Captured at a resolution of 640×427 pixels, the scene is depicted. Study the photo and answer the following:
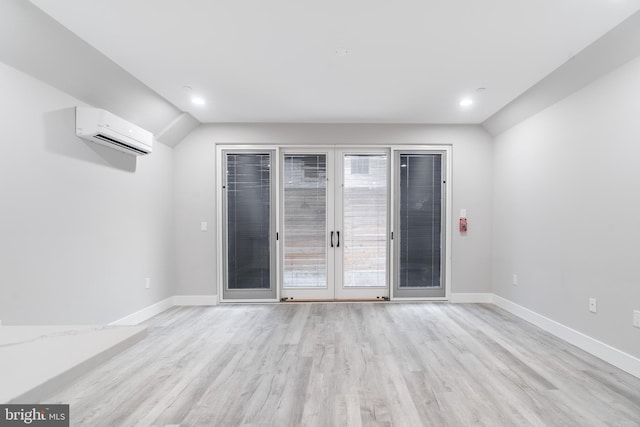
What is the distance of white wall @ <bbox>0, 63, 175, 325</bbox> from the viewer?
7.30ft

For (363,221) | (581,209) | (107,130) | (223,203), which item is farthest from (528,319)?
(107,130)

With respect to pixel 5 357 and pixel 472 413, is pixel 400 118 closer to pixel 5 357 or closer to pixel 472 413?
pixel 472 413

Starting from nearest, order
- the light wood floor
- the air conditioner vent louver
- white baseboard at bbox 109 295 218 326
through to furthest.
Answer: the light wood floor < the air conditioner vent louver < white baseboard at bbox 109 295 218 326

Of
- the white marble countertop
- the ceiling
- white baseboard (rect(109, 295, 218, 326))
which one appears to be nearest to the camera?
the white marble countertop

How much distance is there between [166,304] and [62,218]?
206 centimetres

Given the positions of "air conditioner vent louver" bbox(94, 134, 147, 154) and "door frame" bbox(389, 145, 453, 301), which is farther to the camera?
"door frame" bbox(389, 145, 453, 301)

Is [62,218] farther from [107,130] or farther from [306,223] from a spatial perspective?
[306,223]

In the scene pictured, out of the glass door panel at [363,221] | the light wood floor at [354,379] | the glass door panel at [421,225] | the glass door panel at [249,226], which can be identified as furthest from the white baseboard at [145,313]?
the glass door panel at [421,225]

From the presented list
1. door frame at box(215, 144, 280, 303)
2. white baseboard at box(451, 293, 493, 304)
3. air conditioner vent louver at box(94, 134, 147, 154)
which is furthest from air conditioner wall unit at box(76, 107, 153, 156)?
white baseboard at box(451, 293, 493, 304)

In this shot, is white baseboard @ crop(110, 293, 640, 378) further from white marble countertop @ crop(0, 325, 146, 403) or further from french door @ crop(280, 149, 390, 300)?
white marble countertop @ crop(0, 325, 146, 403)

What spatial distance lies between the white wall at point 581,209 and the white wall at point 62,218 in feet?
15.5

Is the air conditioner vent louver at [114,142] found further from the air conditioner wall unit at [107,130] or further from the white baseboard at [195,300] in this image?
the white baseboard at [195,300]

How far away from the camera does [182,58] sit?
2703mm

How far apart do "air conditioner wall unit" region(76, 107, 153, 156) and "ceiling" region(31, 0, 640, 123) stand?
50 centimetres
